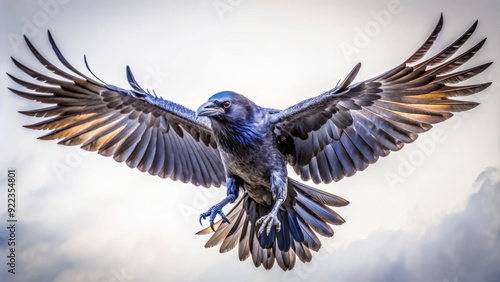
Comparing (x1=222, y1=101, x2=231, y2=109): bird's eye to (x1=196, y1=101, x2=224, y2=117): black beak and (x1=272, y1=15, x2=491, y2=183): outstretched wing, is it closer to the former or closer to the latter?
(x1=196, y1=101, x2=224, y2=117): black beak

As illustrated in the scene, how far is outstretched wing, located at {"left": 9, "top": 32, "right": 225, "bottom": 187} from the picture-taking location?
3.08 m

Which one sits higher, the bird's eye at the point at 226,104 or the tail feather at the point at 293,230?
the bird's eye at the point at 226,104

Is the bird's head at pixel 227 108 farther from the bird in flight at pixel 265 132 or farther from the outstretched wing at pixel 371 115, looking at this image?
the outstretched wing at pixel 371 115

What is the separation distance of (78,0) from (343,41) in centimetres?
138

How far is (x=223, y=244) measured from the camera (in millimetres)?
3242

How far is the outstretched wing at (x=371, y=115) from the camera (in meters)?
2.74

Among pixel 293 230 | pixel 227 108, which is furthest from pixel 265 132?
pixel 293 230

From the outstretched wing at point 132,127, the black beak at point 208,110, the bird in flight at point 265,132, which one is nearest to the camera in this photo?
the black beak at point 208,110

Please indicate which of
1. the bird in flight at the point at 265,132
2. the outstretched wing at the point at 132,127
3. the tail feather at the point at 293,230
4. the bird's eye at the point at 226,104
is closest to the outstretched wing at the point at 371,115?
the bird in flight at the point at 265,132

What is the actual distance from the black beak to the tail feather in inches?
24.4

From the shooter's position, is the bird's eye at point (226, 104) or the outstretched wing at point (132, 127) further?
the outstretched wing at point (132, 127)

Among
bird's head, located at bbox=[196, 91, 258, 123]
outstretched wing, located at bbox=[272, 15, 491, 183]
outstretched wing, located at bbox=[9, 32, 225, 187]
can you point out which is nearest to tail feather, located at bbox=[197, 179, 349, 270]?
outstretched wing, located at bbox=[272, 15, 491, 183]

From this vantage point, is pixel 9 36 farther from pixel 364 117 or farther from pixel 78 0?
pixel 364 117

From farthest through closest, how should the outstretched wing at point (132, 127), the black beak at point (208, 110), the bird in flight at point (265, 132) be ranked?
the outstretched wing at point (132, 127), the bird in flight at point (265, 132), the black beak at point (208, 110)
